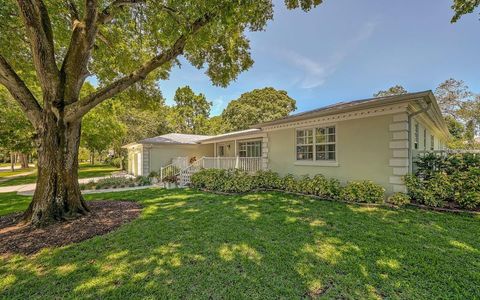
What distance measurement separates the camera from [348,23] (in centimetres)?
949

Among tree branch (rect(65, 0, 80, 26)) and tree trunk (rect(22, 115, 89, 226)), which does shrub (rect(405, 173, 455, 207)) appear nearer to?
tree trunk (rect(22, 115, 89, 226))

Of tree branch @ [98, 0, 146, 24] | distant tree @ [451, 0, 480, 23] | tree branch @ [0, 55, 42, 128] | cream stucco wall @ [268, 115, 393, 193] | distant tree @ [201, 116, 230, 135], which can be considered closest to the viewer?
tree branch @ [0, 55, 42, 128]

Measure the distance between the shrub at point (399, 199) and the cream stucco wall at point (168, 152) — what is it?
1479 centimetres

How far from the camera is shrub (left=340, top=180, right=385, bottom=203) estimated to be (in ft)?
21.1

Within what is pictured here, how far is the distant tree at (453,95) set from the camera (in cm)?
2316

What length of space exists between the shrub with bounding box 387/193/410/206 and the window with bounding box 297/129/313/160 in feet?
10.9

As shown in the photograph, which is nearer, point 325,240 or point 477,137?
point 325,240

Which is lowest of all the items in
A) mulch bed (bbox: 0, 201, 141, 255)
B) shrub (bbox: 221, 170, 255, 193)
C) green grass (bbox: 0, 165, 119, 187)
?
green grass (bbox: 0, 165, 119, 187)

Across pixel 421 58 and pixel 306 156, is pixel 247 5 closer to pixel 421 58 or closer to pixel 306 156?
pixel 306 156

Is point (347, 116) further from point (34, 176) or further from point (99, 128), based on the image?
point (34, 176)

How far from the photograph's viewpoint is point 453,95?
78.3ft

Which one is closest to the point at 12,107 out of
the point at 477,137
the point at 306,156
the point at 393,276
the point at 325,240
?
the point at 306,156

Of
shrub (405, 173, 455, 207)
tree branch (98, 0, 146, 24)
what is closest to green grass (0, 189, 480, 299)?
shrub (405, 173, 455, 207)

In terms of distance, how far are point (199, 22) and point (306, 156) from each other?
6.60 meters
